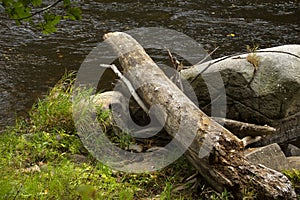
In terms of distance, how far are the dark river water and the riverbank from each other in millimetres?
830

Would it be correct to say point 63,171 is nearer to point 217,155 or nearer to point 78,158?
point 78,158

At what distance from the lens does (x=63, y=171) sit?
3.90m

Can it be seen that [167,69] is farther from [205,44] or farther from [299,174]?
[299,174]

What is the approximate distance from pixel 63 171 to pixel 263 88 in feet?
6.74

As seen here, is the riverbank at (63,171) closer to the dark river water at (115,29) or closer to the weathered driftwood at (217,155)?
the weathered driftwood at (217,155)

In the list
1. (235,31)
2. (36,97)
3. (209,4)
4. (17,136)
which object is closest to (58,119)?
(17,136)

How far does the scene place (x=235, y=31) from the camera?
8.26 meters

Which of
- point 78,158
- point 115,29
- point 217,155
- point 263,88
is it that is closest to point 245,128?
point 263,88

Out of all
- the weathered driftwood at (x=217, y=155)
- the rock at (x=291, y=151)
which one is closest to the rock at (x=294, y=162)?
the rock at (x=291, y=151)

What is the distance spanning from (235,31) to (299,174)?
449cm

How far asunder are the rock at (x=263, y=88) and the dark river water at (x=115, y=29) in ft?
7.30

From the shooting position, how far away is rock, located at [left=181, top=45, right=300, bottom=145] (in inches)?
186

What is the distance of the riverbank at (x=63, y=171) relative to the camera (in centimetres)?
361

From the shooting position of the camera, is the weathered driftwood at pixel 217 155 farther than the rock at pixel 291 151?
No
